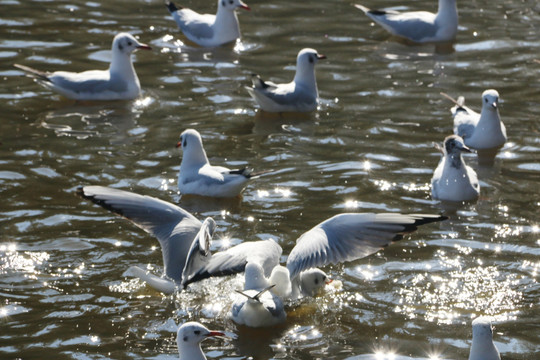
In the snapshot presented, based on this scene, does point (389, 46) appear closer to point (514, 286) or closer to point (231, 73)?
point (231, 73)

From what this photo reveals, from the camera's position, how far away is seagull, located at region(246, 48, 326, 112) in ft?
40.2

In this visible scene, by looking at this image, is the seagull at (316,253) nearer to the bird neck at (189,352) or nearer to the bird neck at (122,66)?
the bird neck at (189,352)

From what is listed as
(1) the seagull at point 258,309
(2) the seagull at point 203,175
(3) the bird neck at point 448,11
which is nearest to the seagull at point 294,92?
(2) the seagull at point 203,175

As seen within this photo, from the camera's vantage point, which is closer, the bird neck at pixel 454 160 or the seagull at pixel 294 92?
the bird neck at pixel 454 160

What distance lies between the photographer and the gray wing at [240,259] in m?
7.55

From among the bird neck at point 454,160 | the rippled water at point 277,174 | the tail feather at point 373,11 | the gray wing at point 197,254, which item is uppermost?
the tail feather at point 373,11

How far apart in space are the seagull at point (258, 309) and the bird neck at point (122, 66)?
20.1 ft

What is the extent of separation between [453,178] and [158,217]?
3.09 metres

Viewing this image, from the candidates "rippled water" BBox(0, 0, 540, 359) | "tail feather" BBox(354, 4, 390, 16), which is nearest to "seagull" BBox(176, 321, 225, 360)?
"rippled water" BBox(0, 0, 540, 359)

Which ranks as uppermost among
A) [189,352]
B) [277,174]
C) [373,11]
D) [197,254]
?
[373,11]

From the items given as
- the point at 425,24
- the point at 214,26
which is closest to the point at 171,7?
the point at 214,26

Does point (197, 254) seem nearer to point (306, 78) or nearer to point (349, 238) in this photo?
point (349, 238)

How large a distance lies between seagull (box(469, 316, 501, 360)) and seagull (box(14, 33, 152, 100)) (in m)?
7.46

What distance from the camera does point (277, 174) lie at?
10.6m
